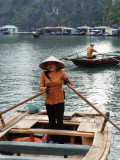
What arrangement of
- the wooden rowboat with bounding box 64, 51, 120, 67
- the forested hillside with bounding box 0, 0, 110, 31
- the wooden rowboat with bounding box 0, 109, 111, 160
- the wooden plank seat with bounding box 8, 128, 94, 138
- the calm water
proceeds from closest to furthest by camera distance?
the wooden rowboat with bounding box 0, 109, 111, 160, the wooden plank seat with bounding box 8, 128, 94, 138, the calm water, the wooden rowboat with bounding box 64, 51, 120, 67, the forested hillside with bounding box 0, 0, 110, 31

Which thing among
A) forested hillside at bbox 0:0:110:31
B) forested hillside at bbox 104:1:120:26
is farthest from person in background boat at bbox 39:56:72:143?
forested hillside at bbox 0:0:110:31

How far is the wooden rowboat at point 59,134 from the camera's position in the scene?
5.37 metres

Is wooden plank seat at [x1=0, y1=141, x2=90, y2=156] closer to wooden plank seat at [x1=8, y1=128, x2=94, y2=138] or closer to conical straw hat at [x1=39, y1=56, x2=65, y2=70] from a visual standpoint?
wooden plank seat at [x1=8, y1=128, x2=94, y2=138]

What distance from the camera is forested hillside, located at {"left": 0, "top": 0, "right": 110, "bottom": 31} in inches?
4791

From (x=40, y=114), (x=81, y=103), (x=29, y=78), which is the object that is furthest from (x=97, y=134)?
(x=29, y=78)

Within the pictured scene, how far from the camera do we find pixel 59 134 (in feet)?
20.2

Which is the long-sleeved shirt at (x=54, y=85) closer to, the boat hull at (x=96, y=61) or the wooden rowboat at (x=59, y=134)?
the wooden rowboat at (x=59, y=134)

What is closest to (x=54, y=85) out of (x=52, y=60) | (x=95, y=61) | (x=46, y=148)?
(x=52, y=60)

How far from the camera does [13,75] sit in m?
19.3

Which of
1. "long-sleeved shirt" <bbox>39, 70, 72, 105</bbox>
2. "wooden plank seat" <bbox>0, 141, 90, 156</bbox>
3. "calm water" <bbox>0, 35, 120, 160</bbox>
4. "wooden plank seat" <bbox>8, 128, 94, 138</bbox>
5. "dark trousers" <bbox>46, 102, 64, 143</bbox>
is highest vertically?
"long-sleeved shirt" <bbox>39, 70, 72, 105</bbox>

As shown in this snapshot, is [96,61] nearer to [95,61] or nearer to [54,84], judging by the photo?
[95,61]

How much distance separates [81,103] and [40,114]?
492 centimetres

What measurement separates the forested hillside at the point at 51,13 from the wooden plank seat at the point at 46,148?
11293 cm

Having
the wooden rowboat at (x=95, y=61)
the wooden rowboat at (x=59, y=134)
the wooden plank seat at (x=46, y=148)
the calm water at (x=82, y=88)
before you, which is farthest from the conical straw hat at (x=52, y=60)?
the wooden rowboat at (x=95, y=61)
